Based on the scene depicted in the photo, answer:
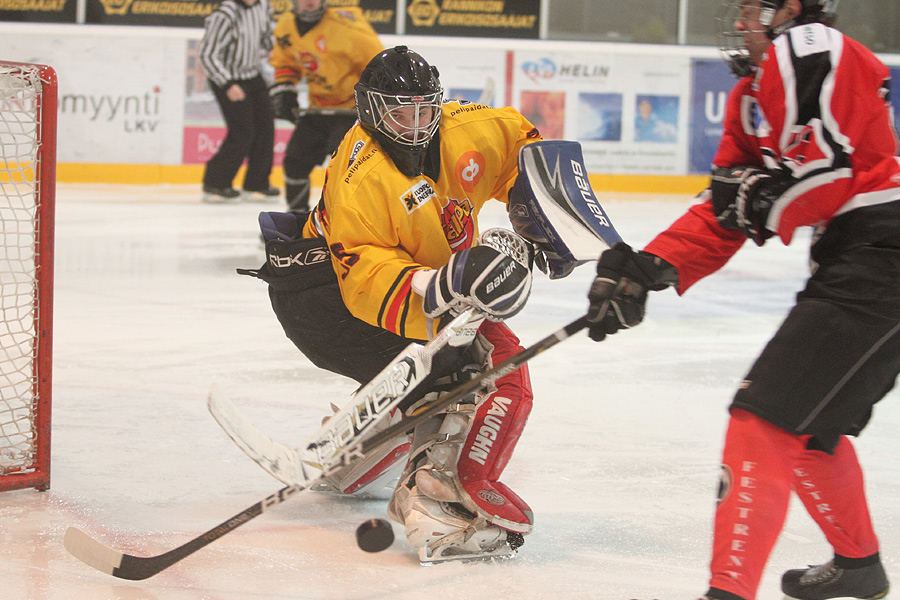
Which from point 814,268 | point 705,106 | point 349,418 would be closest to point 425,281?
point 349,418

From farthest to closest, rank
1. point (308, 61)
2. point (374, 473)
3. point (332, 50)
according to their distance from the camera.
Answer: point (308, 61) → point (332, 50) → point (374, 473)

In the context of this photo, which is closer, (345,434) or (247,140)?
(345,434)

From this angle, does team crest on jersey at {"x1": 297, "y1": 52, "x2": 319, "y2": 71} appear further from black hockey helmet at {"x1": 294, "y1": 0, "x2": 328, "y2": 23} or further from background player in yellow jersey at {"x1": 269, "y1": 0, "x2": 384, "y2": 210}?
black hockey helmet at {"x1": 294, "y1": 0, "x2": 328, "y2": 23}

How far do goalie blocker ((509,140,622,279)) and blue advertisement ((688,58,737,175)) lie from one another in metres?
7.33

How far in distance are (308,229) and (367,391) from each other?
0.56 metres

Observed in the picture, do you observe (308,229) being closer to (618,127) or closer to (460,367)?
(460,367)

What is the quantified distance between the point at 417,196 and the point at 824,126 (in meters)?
0.74

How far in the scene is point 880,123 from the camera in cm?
144

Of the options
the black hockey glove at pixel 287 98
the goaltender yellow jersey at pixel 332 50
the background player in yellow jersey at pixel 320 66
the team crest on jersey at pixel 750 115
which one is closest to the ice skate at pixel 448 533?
the team crest on jersey at pixel 750 115

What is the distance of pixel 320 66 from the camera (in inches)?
217

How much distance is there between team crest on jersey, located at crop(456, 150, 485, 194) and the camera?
199 centimetres

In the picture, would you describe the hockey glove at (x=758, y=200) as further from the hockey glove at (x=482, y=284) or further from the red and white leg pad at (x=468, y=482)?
the red and white leg pad at (x=468, y=482)

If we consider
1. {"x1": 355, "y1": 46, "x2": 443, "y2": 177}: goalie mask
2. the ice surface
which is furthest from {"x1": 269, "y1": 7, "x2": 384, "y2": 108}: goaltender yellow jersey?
{"x1": 355, "y1": 46, "x2": 443, "y2": 177}: goalie mask

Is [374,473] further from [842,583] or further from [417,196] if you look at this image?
[842,583]
